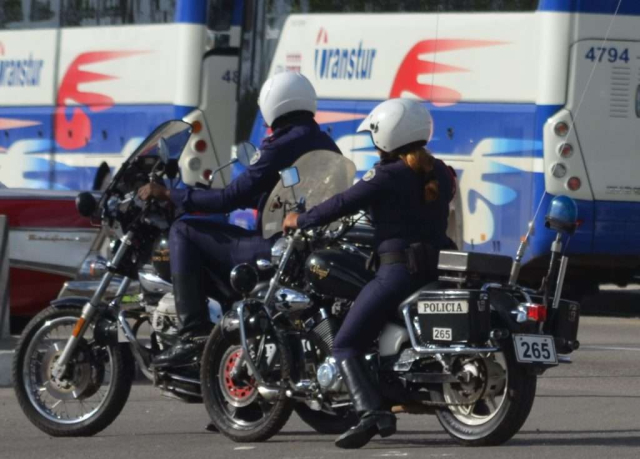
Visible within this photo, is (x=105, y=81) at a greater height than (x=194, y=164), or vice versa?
(x=105, y=81)

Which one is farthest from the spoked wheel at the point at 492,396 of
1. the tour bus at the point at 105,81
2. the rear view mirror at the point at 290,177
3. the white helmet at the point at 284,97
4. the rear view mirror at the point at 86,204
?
the tour bus at the point at 105,81

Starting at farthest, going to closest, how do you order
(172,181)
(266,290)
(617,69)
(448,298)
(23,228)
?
(617,69) → (23,228) → (172,181) → (266,290) → (448,298)

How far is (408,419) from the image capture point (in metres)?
8.88

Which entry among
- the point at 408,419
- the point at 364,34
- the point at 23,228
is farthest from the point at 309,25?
the point at 408,419

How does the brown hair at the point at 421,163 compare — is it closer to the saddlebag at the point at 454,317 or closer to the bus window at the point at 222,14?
the saddlebag at the point at 454,317

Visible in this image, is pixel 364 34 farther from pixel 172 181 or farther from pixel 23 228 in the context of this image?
pixel 172 181

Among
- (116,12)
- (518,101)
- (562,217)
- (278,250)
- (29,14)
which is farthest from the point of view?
(29,14)

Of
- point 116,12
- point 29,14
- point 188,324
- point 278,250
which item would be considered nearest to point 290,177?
point 278,250

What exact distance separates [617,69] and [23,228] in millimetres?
5564

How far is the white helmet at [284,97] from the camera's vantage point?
812 centimetres

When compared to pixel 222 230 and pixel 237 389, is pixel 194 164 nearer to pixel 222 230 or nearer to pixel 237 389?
pixel 222 230

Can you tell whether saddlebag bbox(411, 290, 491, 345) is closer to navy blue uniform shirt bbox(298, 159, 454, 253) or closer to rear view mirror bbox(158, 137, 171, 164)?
navy blue uniform shirt bbox(298, 159, 454, 253)

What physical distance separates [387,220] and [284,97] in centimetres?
101

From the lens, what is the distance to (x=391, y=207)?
24.4 feet
